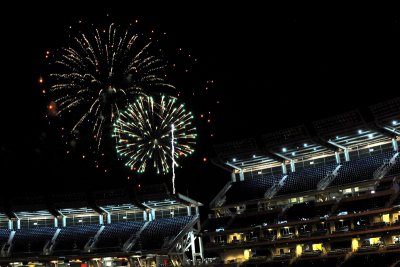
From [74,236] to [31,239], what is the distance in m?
6.59

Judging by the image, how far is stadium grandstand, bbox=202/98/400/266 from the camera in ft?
180

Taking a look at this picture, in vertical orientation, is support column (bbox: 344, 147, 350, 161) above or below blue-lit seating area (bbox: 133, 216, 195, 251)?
above

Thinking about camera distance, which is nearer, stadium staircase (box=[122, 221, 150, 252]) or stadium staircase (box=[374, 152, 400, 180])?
stadium staircase (box=[374, 152, 400, 180])

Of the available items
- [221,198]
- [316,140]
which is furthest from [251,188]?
[316,140]

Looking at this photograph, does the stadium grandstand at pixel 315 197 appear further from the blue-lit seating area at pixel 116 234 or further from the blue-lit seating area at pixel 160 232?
the blue-lit seating area at pixel 116 234

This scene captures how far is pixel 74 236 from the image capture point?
74.8 meters

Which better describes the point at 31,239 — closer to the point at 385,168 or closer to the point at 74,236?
the point at 74,236

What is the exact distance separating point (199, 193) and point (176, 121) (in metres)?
21.8

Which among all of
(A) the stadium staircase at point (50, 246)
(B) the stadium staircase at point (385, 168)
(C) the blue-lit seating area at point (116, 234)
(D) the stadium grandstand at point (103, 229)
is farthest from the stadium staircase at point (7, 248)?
(B) the stadium staircase at point (385, 168)

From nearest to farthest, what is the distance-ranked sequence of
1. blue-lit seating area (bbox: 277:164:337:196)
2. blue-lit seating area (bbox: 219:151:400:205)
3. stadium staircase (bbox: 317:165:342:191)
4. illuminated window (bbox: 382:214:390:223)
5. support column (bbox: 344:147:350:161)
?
illuminated window (bbox: 382:214:390:223) → blue-lit seating area (bbox: 219:151:400:205) → stadium staircase (bbox: 317:165:342:191) → blue-lit seating area (bbox: 277:164:337:196) → support column (bbox: 344:147:350:161)

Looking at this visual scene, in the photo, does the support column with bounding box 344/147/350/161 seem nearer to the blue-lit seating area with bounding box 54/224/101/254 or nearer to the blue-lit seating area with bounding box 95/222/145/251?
the blue-lit seating area with bounding box 95/222/145/251

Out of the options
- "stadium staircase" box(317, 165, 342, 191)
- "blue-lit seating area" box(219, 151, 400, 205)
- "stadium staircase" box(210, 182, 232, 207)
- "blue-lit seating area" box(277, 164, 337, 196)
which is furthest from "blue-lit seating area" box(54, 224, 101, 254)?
"stadium staircase" box(317, 165, 342, 191)

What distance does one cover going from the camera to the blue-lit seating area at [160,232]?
221ft

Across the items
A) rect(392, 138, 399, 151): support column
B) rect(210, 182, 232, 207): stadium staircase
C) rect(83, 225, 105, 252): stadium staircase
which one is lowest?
rect(83, 225, 105, 252): stadium staircase
